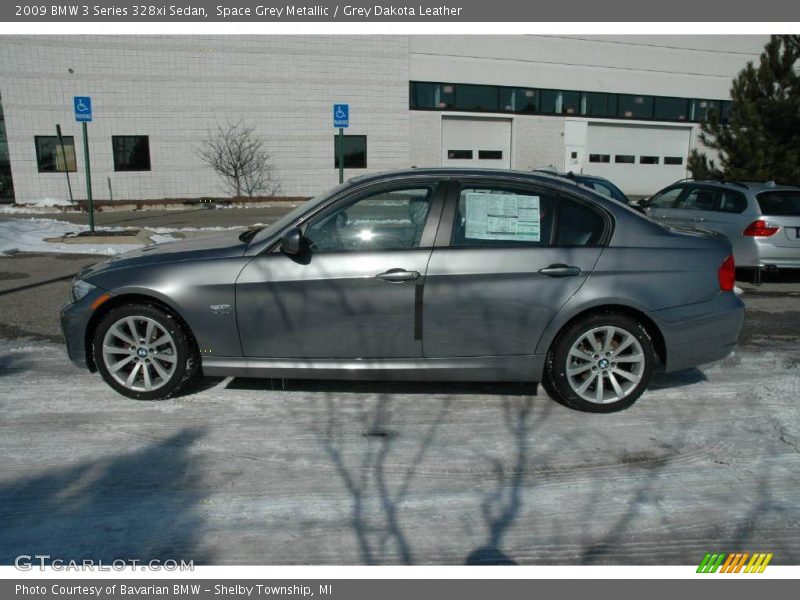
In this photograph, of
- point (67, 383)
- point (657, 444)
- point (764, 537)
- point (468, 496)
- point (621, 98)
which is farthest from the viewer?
point (621, 98)

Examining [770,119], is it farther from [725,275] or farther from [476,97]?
[725,275]

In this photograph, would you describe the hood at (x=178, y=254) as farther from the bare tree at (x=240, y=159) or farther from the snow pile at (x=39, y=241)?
the bare tree at (x=240, y=159)

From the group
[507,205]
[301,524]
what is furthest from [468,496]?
[507,205]

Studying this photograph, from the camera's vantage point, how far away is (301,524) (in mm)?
3068

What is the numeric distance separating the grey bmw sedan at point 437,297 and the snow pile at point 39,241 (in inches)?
331

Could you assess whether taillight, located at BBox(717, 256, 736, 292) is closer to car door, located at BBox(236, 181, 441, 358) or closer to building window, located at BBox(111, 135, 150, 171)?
car door, located at BBox(236, 181, 441, 358)

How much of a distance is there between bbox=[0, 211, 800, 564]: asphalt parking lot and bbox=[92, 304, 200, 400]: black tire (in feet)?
0.35

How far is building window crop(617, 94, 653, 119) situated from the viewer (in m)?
28.2

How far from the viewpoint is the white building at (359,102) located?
22.8m

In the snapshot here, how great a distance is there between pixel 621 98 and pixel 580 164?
3.44 metres

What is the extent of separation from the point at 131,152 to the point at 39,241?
37.2 feet

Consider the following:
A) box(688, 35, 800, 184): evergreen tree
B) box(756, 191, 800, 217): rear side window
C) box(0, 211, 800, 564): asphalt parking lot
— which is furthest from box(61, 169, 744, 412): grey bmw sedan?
box(688, 35, 800, 184): evergreen tree

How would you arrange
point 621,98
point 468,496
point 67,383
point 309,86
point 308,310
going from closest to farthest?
point 468,496, point 308,310, point 67,383, point 309,86, point 621,98

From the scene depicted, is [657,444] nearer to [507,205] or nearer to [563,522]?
[563,522]
